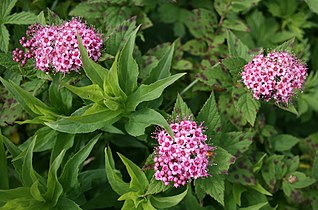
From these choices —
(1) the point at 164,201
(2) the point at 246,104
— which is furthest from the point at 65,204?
(2) the point at 246,104

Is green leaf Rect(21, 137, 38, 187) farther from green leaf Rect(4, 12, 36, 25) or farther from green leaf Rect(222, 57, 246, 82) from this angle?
green leaf Rect(222, 57, 246, 82)

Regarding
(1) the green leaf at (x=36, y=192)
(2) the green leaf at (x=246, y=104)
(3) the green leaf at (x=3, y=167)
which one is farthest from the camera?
(2) the green leaf at (x=246, y=104)

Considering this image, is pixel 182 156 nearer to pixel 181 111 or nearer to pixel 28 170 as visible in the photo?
pixel 181 111

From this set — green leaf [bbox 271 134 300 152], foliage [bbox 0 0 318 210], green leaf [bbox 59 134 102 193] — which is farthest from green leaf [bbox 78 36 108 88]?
green leaf [bbox 271 134 300 152]

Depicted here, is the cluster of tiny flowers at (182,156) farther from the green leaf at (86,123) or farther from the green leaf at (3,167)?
the green leaf at (3,167)

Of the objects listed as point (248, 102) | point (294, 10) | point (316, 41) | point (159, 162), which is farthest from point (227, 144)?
point (316, 41)

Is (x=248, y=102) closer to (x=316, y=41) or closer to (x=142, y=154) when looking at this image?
(x=142, y=154)

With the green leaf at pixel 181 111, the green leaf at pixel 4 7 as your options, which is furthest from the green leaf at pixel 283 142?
the green leaf at pixel 4 7

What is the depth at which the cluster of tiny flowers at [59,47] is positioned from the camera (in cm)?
220

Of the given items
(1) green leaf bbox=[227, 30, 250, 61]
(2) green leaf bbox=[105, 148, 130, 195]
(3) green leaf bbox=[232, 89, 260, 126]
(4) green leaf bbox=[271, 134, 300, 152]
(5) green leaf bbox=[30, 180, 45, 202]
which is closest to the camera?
(5) green leaf bbox=[30, 180, 45, 202]

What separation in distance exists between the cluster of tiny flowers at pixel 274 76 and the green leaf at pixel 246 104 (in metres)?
0.06

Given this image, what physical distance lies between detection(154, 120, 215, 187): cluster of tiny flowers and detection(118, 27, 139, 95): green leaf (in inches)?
11.3

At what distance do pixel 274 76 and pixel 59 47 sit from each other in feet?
3.39

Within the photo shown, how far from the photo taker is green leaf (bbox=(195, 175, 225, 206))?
2158mm
